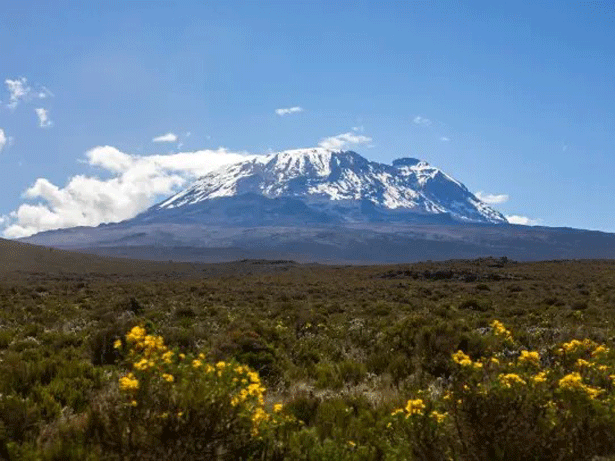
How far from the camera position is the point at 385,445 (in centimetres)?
541

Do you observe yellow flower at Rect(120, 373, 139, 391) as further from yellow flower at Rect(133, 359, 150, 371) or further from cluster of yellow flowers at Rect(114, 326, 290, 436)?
yellow flower at Rect(133, 359, 150, 371)

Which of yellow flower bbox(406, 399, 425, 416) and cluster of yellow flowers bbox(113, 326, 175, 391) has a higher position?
cluster of yellow flowers bbox(113, 326, 175, 391)

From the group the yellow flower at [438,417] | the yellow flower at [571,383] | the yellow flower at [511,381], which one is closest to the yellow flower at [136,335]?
the yellow flower at [438,417]

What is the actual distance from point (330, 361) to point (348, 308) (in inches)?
560

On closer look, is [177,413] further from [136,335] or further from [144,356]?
[136,335]

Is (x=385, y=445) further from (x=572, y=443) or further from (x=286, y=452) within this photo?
(x=572, y=443)

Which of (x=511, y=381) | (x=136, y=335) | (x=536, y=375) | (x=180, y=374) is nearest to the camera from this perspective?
(x=180, y=374)

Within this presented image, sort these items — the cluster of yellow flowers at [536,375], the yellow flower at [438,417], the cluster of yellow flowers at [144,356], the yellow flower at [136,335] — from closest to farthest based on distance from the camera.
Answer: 1. the cluster of yellow flowers at [144,356]
2. the yellow flower at [136,335]
3. the yellow flower at [438,417]
4. the cluster of yellow flowers at [536,375]

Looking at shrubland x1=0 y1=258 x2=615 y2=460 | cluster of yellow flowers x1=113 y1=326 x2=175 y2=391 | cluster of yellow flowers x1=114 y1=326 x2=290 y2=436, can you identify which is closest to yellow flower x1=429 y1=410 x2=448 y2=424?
shrubland x1=0 y1=258 x2=615 y2=460

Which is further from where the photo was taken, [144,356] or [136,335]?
[136,335]

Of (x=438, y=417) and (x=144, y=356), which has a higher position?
(x=144, y=356)

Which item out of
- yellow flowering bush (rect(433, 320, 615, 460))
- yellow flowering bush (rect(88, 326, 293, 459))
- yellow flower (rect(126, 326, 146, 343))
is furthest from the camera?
yellow flower (rect(126, 326, 146, 343))

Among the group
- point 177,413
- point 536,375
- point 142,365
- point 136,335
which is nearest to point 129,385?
point 142,365

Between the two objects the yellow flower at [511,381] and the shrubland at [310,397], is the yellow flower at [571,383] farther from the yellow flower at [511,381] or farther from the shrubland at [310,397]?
the yellow flower at [511,381]
